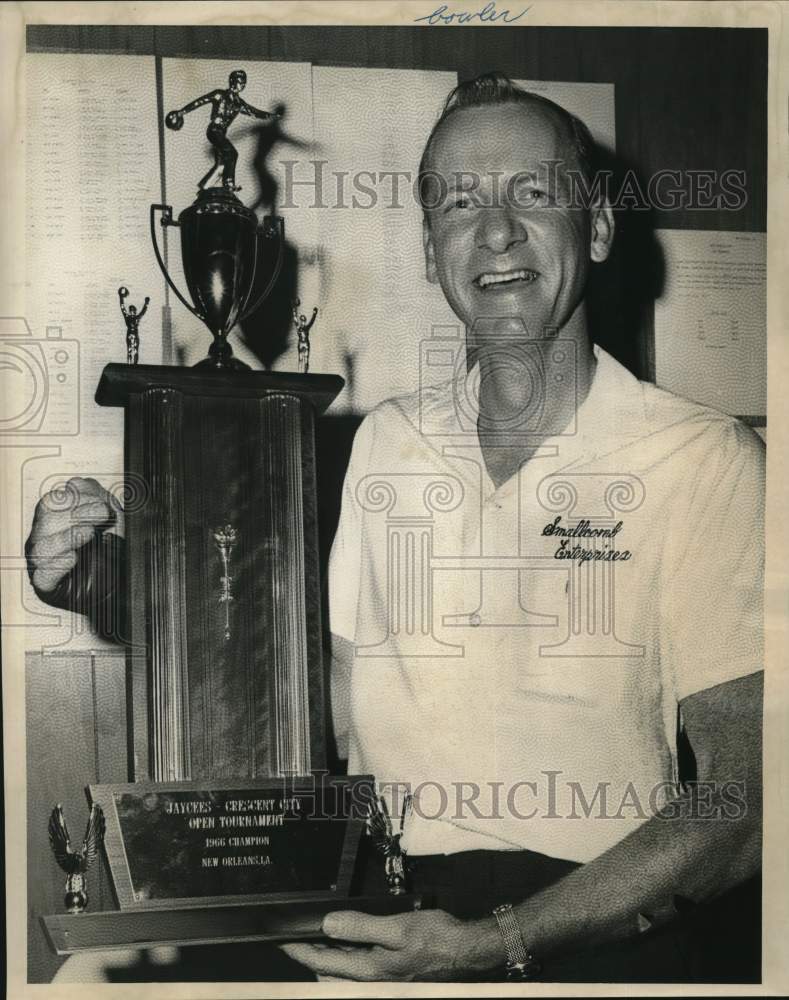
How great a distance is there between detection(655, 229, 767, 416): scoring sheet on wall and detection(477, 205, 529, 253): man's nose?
24cm

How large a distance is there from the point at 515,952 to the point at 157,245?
4.16 ft

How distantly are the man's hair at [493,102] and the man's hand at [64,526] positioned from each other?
28.0 inches

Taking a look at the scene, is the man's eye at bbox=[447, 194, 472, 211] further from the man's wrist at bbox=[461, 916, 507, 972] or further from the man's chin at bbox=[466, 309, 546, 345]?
the man's wrist at bbox=[461, 916, 507, 972]

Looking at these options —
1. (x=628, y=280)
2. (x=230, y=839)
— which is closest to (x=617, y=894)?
(x=230, y=839)

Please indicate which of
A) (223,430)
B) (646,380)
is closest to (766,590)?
(646,380)

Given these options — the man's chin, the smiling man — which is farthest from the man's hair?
the man's chin

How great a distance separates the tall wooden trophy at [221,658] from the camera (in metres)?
1.93

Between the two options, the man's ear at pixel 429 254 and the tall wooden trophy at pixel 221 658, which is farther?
the man's ear at pixel 429 254

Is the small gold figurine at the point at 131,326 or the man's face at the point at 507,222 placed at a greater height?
the man's face at the point at 507,222

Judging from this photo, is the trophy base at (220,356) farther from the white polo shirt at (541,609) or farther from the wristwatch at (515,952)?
the wristwatch at (515,952)

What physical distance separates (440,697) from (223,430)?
1.81 ft

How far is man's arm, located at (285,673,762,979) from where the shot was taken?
6.45ft

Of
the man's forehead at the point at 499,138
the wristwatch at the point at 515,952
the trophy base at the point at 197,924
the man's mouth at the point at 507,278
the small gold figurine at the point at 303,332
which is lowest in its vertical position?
the wristwatch at the point at 515,952

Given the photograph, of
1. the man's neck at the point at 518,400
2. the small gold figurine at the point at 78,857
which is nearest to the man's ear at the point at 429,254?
the man's neck at the point at 518,400
